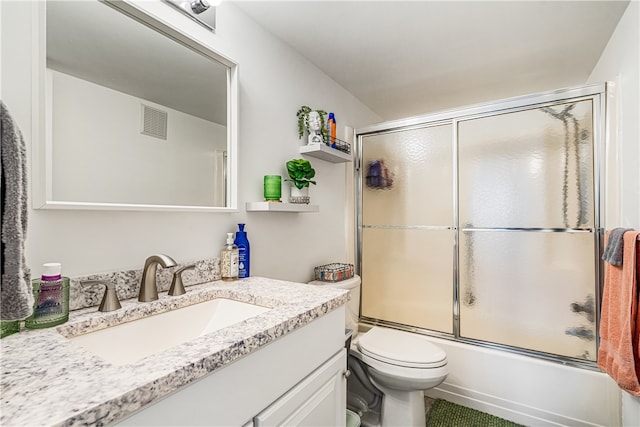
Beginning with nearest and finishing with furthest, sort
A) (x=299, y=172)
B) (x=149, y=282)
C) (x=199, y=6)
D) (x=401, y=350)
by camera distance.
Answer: (x=149, y=282) → (x=199, y=6) → (x=401, y=350) → (x=299, y=172)

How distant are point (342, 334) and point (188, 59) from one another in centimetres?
125

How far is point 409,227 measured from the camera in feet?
7.09

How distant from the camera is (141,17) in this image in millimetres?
1062

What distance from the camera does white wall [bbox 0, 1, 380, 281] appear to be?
82cm

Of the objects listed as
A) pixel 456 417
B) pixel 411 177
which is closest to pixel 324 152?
pixel 411 177

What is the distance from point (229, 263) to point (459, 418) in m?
1.59

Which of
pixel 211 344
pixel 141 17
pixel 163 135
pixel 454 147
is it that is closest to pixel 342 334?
pixel 211 344

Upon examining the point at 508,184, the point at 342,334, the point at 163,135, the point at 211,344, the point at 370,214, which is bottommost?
the point at 342,334

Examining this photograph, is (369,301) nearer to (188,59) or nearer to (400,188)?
(400,188)

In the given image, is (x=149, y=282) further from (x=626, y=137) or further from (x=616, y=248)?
(x=626, y=137)

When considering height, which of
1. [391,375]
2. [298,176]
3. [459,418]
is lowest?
[459,418]

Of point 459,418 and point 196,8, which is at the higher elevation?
point 196,8

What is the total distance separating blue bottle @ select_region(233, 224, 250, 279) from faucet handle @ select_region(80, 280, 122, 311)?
1.66ft

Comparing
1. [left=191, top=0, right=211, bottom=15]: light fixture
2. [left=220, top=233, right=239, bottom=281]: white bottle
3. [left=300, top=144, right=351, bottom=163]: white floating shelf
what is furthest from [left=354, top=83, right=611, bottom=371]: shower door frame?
[left=191, top=0, right=211, bottom=15]: light fixture
